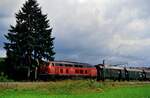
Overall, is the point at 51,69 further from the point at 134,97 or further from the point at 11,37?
the point at 134,97

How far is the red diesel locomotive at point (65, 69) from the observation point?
7400 centimetres

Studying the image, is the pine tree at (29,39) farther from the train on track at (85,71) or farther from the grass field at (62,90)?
the grass field at (62,90)

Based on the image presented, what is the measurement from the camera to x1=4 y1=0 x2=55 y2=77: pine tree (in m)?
73.3

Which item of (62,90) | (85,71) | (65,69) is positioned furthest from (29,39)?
(62,90)

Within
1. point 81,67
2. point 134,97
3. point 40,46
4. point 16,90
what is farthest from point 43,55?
point 134,97

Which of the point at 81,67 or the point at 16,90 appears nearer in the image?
the point at 16,90

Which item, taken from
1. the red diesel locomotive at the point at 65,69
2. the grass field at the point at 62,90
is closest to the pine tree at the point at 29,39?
the red diesel locomotive at the point at 65,69

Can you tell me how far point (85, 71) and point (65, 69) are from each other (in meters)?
8.84

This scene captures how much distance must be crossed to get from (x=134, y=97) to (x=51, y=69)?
32355mm

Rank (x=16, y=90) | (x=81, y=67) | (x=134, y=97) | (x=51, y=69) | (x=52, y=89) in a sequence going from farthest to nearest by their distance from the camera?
(x=81, y=67), (x=51, y=69), (x=52, y=89), (x=16, y=90), (x=134, y=97)

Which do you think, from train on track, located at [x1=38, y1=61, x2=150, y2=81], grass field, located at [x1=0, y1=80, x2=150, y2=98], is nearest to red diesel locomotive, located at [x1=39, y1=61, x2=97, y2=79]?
train on track, located at [x1=38, y1=61, x2=150, y2=81]

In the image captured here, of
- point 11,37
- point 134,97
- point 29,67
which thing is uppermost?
point 11,37

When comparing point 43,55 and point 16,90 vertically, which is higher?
point 43,55

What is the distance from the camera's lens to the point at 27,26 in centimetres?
7638
